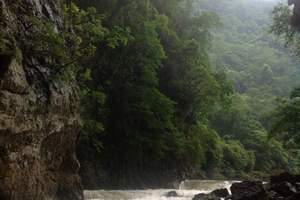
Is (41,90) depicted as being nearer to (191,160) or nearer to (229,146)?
(191,160)

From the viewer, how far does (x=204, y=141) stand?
37.1m

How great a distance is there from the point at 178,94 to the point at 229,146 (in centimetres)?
2469

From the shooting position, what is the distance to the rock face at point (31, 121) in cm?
1098

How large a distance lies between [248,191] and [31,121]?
9712mm

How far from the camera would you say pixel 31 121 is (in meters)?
12.2

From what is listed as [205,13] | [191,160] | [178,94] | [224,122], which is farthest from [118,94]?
[224,122]

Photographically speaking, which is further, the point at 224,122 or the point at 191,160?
the point at 224,122

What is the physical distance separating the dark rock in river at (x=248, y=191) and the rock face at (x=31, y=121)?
20.8 ft

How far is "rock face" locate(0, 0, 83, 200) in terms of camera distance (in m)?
11.0

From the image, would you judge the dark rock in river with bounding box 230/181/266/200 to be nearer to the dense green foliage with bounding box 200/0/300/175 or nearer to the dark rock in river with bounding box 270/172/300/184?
the dark rock in river with bounding box 270/172/300/184

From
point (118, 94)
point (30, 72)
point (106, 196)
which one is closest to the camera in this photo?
point (30, 72)

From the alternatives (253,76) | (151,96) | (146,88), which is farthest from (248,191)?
(253,76)

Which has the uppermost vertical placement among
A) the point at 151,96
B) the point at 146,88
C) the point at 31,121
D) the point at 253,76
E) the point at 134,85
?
the point at 253,76

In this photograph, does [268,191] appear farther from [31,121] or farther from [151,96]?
[151,96]
